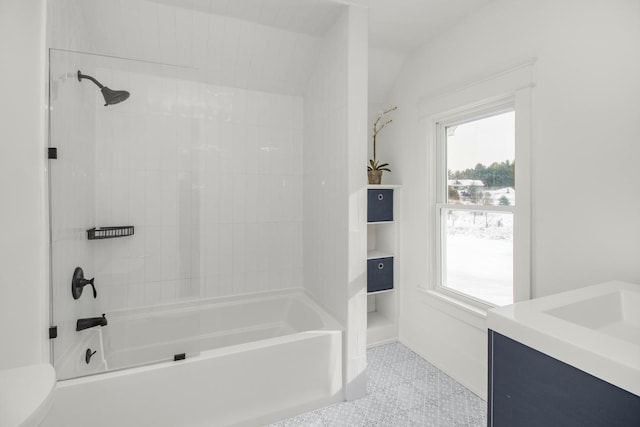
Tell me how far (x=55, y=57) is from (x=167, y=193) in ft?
2.61

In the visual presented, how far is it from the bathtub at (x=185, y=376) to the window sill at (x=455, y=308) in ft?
2.83

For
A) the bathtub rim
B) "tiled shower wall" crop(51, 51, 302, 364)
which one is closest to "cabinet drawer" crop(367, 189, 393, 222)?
the bathtub rim

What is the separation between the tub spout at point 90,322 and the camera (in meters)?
1.54

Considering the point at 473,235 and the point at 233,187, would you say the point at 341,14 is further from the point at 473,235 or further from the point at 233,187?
the point at 473,235

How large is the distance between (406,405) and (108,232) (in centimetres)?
208

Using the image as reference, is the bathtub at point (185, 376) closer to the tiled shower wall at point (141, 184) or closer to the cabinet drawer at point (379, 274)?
the tiled shower wall at point (141, 184)

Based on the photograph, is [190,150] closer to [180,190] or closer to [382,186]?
[180,190]

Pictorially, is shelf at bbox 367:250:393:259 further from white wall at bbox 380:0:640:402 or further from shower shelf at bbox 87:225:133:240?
shower shelf at bbox 87:225:133:240

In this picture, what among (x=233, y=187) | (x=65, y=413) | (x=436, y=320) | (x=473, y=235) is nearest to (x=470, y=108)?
(x=473, y=235)

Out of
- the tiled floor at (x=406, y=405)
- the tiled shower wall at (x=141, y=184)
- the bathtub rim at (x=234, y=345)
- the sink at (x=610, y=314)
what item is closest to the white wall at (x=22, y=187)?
the tiled shower wall at (x=141, y=184)

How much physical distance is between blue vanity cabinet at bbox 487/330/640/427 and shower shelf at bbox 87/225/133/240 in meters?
2.00

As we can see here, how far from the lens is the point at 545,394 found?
32.9 inches

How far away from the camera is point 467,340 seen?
2047 mm

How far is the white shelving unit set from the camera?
2.61m
